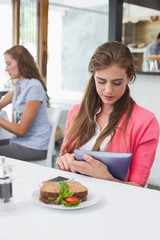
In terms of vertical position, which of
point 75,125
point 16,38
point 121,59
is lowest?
point 75,125

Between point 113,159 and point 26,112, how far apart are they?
134 centimetres

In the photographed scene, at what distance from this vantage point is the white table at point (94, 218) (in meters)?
0.94

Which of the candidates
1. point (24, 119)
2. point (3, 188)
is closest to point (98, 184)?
point (3, 188)

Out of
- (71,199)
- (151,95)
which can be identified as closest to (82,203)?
(71,199)

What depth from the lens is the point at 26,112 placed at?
2590 millimetres

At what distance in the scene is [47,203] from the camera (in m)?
1.13

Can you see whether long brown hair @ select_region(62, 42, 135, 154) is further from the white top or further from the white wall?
the white wall

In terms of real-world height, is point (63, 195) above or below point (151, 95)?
below

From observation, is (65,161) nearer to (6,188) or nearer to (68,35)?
(6,188)

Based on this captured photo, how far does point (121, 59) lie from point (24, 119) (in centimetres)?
116

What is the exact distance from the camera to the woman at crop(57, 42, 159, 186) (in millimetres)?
1572

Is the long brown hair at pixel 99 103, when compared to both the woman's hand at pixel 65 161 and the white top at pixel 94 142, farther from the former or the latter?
the woman's hand at pixel 65 161

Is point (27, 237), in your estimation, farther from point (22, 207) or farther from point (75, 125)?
point (75, 125)

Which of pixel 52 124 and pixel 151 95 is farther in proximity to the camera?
pixel 151 95
